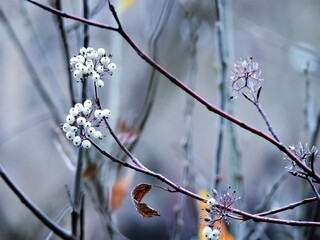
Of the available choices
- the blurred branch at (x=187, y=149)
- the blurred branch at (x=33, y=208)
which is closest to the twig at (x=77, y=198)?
the blurred branch at (x=33, y=208)

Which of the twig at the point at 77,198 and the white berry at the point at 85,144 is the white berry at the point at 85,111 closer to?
the white berry at the point at 85,144

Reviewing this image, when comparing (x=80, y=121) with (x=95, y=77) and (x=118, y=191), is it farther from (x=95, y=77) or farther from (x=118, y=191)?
(x=118, y=191)

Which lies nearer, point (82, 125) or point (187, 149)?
point (82, 125)

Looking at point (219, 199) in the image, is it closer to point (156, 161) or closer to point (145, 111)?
point (145, 111)

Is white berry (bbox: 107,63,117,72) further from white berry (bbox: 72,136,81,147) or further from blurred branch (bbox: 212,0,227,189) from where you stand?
blurred branch (bbox: 212,0,227,189)

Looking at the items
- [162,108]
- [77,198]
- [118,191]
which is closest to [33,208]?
[77,198]
